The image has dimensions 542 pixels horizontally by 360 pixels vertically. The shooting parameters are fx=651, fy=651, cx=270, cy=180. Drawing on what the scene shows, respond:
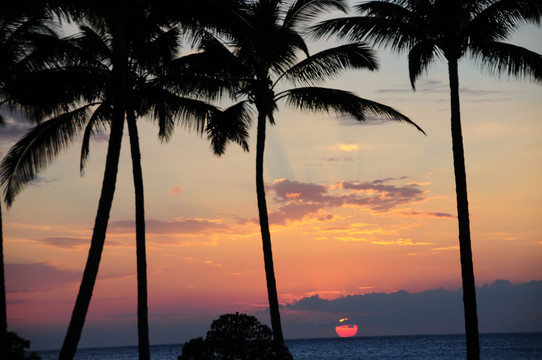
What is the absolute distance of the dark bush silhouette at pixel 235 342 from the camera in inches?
695

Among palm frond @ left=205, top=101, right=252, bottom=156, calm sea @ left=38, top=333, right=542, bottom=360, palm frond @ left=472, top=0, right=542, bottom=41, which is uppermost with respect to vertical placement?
palm frond @ left=472, top=0, right=542, bottom=41

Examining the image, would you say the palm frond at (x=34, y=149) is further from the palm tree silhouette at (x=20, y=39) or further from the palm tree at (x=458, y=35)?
the palm tree at (x=458, y=35)

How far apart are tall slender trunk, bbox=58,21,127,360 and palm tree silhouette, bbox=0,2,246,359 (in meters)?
0.02

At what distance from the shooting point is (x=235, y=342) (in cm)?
1764

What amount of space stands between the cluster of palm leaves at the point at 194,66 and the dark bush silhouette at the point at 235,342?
41 centimetres

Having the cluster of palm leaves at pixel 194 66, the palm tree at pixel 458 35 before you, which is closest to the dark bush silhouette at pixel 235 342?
the cluster of palm leaves at pixel 194 66

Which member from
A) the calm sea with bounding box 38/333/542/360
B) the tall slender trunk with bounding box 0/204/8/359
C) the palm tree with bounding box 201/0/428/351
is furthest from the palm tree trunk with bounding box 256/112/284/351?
the calm sea with bounding box 38/333/542/360

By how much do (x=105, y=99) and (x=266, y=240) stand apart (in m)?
6.26

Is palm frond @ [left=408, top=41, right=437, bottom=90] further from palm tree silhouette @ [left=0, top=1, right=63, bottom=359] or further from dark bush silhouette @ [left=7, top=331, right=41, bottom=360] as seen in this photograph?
dark bush silhouette @ [left=7, top=331, right=41, bottom=360]

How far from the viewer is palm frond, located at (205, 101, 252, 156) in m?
20.6

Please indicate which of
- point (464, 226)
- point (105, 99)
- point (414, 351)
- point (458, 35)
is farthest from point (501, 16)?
point (414, 351)

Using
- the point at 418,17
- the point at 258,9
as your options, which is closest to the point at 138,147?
the point at 258,9

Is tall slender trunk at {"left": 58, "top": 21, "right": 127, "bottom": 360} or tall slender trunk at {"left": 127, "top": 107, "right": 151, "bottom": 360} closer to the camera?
tall slender trunk at {"left": 58, "top": 21, "right": 127, "bottom": 360}

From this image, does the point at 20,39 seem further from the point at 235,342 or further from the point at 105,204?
the point at 235,342
